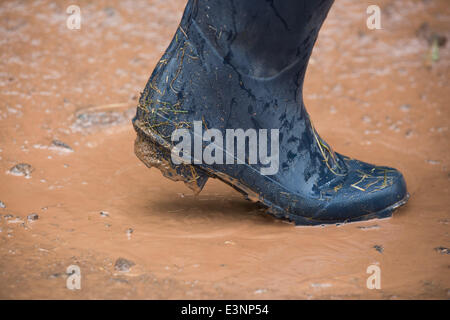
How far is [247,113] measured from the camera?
1490 mm

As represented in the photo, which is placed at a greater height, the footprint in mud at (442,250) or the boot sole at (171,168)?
the boot sole at (171,168)

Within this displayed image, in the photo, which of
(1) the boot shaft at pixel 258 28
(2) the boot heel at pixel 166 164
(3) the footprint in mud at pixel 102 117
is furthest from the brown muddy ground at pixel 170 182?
(1) the boot shaft at pixel 258 28

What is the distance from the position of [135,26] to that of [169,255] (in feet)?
5.88

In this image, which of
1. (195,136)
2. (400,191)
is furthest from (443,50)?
(195,136)

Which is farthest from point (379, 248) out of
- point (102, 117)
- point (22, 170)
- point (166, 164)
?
point (102, 117)

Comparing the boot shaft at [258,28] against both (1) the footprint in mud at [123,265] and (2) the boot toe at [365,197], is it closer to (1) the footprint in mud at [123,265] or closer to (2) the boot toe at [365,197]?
(2) the boot toe at [365,197]

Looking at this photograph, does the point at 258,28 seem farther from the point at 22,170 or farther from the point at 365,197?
the point at 22,170

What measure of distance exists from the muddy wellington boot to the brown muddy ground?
0.09m

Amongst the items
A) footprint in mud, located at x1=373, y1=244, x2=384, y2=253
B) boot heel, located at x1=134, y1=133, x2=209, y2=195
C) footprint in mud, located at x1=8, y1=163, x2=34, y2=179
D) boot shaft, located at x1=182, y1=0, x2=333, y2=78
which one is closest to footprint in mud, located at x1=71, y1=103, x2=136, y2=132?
footprint in mud, located at x1=8, y1=163, x2=34, y2=179

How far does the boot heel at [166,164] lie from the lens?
1.49 metres

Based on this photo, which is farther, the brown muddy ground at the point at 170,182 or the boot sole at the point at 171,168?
the boot sole at the point at 171,168

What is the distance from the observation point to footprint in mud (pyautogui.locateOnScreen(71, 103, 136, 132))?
216 centimetres

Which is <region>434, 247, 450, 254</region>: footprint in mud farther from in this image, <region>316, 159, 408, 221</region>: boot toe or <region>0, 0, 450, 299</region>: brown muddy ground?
<region>316, 159, 408, 221</region>: boot toe

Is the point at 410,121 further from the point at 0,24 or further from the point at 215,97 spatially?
the point at 0,24
